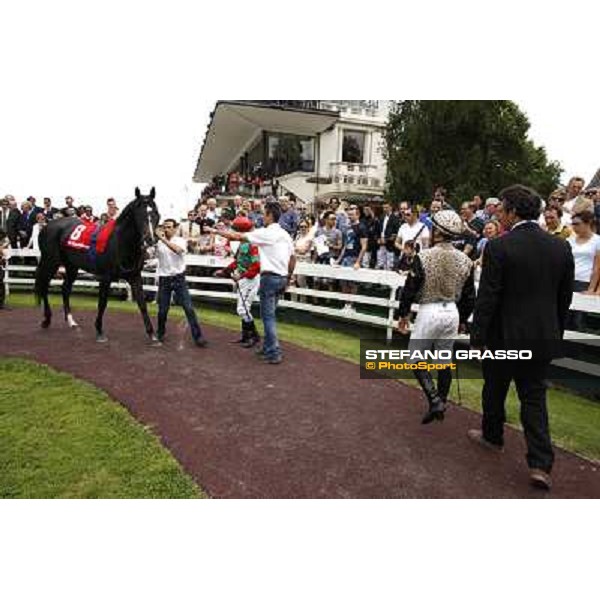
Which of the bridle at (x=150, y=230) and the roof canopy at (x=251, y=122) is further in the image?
the roof canopy at (x=251, y=122)

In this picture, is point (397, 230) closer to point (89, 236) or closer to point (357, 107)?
point (89, 236)

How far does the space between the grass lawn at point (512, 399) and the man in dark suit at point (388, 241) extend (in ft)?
7.80

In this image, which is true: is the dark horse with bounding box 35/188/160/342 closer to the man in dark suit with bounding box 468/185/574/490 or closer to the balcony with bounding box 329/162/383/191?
the man in dark suit with bounding box 468/185/574/490

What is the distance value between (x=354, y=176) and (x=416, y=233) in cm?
1924

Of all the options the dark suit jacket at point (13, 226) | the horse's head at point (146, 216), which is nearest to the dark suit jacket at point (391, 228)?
the horse's head at point (146, 216)

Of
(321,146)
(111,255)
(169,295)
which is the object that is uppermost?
(321,146)

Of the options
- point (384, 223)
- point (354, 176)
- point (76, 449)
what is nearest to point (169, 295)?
point (76, 449)

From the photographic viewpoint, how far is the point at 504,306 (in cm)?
377

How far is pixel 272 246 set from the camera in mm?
6277

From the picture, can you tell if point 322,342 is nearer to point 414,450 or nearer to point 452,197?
point 414,450

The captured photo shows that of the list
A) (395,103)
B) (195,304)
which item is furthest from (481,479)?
(395,103)

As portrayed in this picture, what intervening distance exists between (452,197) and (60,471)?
20.5 metres

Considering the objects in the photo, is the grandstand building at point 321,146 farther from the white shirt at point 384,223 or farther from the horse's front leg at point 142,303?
the horse's front leg at point 142,303

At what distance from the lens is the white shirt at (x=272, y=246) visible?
20.4 feet
